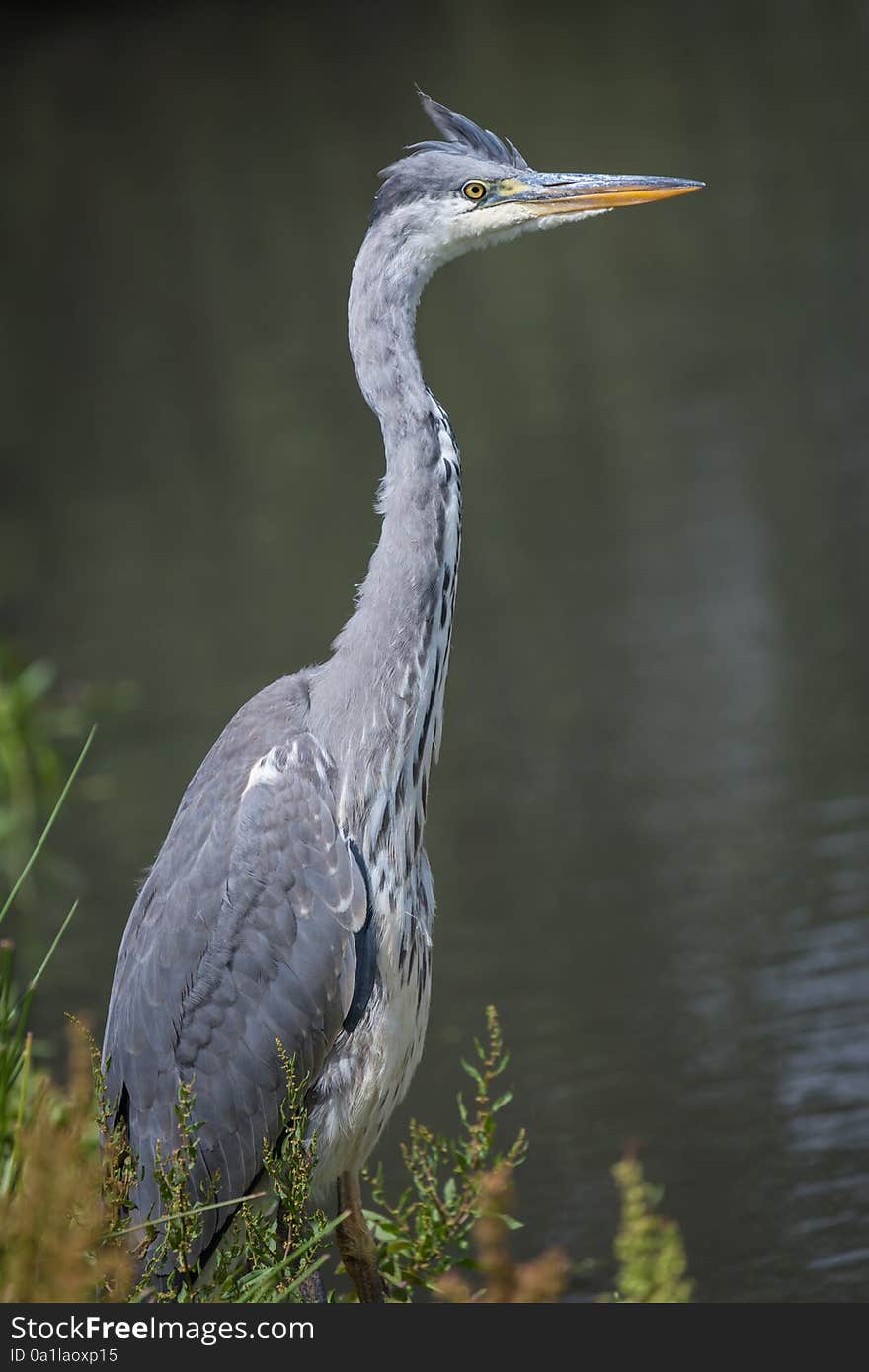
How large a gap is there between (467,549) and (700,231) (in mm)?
6482

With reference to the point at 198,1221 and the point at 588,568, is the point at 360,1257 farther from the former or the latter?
the point at 588,568

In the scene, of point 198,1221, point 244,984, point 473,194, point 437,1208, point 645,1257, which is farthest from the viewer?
point 473,194

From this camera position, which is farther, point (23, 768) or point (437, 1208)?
point (23, 768)

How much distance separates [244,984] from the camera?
372cm

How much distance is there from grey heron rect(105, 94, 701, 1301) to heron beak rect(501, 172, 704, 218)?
13 millimetres

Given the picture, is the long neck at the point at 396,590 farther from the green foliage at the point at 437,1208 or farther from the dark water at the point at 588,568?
the dark water at the point at 588,568

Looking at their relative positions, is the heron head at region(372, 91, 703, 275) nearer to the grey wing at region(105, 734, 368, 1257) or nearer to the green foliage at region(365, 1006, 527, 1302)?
the grey wing at region(105, 734, 368, 1257)

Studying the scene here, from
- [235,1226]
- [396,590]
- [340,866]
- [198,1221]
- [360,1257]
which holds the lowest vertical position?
[360,1257]

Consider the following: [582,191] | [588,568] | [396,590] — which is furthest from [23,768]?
[582,191]

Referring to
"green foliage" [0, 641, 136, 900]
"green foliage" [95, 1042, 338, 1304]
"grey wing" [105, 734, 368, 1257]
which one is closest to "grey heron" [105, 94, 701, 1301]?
"grey wing" [105, 734, 368, 1257]

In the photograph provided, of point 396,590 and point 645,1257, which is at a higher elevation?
point 396,590

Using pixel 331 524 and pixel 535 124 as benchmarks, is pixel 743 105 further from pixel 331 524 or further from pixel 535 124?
pixel 331 524

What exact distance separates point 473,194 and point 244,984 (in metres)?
1.67

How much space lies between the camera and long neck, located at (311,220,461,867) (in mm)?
3855
